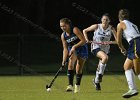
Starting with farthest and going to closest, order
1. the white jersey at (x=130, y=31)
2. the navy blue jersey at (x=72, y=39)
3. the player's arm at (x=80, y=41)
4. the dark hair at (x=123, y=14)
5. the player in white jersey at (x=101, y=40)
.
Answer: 1. the player in white jersey at (x=101, y=40)
2. the navy blue jersey at (x=72, y=39)
3. the player's arm at (x=80, y=41)
4. the white jersey at (x=130, y=31)
5. the dark hair at (x=123, y=14)

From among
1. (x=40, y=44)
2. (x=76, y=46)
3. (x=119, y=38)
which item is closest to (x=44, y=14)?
(x=40, y=44)

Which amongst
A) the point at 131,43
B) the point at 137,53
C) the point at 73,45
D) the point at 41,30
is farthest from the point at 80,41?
the point at 41,30

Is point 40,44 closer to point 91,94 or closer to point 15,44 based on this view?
point 15,44

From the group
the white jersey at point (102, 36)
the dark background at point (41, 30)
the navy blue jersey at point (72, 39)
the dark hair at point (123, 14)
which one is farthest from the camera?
the dark background at point (41, 30)

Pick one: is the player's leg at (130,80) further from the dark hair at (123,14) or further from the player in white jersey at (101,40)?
the player in white jersey at (101,40)

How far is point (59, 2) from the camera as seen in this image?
35.7 meters

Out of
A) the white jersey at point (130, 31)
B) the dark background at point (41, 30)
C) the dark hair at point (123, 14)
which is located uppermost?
the dark hair at point (123, 14)

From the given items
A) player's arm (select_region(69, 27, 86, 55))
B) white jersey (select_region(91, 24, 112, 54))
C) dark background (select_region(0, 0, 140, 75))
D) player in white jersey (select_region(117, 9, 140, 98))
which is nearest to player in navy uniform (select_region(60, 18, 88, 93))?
player's arm (select_region(69, 27, 86, 55))

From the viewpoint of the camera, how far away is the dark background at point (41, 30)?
24703mm

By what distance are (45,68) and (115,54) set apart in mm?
2790

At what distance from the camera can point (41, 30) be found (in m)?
31.9

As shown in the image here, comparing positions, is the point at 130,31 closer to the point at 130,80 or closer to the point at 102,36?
the point at 130,80

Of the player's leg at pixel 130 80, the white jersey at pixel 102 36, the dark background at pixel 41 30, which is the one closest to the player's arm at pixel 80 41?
the white jersey at pixel 102 36

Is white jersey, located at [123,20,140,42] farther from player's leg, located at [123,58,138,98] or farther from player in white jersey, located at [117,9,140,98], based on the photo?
player's leg, located at [123,58,138,98]
